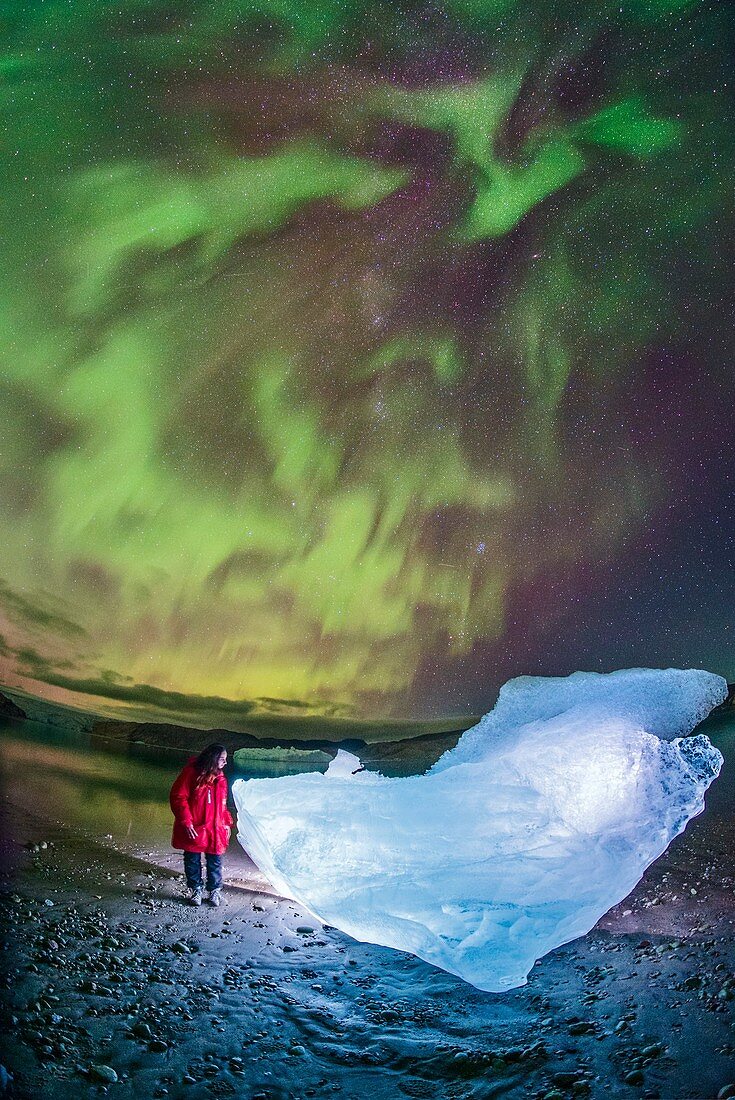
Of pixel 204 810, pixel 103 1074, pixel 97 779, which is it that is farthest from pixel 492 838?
pixel 97 779

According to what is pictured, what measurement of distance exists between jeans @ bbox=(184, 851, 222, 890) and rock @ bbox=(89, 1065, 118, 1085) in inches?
99.3

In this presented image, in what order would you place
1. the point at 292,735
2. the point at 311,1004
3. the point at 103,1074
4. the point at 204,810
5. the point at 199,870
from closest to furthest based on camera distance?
the point at 103,1074 < the point at 311,1004 < the point at 204,810 < the point at 199,870 < the point at 292,735

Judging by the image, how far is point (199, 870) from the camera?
679 centimetres

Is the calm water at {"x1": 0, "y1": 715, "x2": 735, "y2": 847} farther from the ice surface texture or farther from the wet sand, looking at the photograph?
the ice surface texture

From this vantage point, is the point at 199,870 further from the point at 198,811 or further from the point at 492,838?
the point at 492,838

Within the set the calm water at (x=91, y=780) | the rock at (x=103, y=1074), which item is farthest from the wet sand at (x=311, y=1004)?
the calm water at (x=91, y=780)

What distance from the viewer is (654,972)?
5875 millimetres

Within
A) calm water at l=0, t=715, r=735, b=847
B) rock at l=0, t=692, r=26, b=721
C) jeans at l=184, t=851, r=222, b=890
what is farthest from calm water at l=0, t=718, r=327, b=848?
jeans at l=184, t=851, r=222, b=890

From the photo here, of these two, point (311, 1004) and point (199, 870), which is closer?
point (311, 1004)

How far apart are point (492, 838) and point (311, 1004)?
2170 mm

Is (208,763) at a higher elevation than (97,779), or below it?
below

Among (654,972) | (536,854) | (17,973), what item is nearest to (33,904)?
(17,973)

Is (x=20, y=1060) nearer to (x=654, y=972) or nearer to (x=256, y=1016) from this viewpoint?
(x=256, y=1016)

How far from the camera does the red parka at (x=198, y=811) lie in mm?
6520
